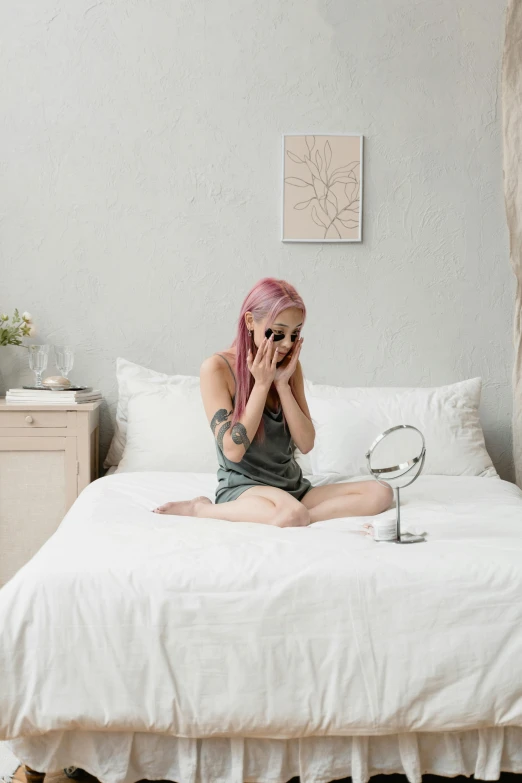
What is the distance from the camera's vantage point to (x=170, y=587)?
1.63 metres

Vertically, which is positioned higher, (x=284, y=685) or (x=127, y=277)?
(x=127, y=277)

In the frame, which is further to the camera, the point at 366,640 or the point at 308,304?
the point at 308,304

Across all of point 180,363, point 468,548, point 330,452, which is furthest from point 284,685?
point 180,363

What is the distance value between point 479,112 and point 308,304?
3.37ft

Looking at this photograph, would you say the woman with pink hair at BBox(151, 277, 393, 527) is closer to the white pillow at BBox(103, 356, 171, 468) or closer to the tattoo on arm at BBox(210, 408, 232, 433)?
the tattoo on arm at BBox(210, 408, 232, 433)

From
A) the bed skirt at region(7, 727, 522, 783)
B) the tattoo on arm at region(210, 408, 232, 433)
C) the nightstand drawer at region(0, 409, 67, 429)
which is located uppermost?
the tattoo on arm at region(210, 408, 232, 433)

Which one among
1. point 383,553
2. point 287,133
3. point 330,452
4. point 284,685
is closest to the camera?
point 284,685

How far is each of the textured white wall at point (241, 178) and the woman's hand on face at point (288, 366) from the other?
0.92 m

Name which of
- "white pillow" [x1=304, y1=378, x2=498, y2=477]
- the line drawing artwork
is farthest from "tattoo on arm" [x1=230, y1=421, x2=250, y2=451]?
the line drawing artwork

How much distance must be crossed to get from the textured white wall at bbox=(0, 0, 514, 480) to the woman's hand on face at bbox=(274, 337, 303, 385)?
0.92 m

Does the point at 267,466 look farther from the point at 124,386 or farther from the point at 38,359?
the point at 38,359

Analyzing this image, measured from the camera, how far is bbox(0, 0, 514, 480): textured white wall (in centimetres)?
322

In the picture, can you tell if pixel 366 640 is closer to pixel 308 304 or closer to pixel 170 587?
pixel 170 587

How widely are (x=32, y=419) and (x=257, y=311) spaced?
1.03 metres
